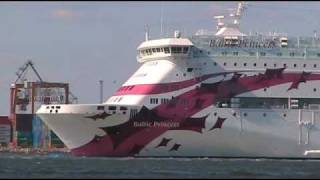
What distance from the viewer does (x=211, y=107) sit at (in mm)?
63031

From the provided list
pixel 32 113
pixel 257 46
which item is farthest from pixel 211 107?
pixel 32 113

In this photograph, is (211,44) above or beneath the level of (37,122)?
above

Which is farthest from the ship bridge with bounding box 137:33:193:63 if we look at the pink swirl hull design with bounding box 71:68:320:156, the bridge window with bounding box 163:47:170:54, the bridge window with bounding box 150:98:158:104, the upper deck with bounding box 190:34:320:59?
the bridge window with bounding box 150:98:158:104

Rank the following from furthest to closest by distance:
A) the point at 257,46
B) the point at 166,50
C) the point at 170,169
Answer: the point at 257,46
the point at 166,50
the point at 170,169

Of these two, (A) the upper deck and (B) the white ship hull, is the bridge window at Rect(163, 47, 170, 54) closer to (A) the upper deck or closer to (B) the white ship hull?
(A) the upper deck

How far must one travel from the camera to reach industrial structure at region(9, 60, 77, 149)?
111 metres

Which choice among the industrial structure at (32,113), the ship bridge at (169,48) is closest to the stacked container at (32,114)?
the industrial structure at (32,113)

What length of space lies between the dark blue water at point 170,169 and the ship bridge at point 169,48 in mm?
7658

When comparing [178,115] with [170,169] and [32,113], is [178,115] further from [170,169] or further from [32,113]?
[32,113]

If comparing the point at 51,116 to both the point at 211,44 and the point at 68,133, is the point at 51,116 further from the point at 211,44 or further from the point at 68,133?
the point at 211,44

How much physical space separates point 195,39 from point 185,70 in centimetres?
259

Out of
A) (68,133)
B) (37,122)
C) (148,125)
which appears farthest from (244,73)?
(37,122)

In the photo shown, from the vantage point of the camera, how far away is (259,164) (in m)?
58.1

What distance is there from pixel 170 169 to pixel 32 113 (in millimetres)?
63978
